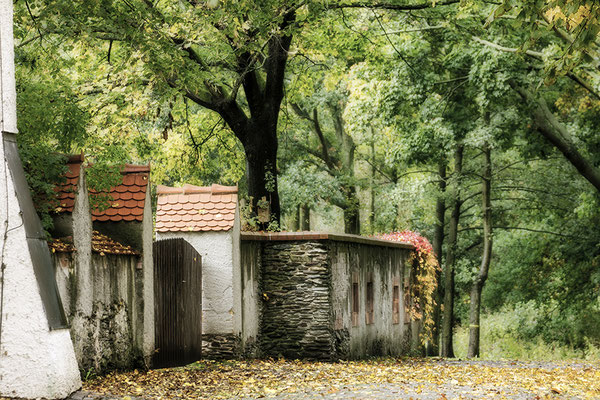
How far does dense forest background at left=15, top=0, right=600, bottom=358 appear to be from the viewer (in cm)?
1310

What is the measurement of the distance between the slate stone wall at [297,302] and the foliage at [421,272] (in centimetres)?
788

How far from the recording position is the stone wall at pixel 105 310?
10.0 meters

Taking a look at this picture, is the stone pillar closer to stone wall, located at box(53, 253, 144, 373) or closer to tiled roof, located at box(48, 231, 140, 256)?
tiled roof, located at box(48, 231, 140, 256)

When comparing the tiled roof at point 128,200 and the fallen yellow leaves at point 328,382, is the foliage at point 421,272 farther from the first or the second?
the tiled roof at point 128,200

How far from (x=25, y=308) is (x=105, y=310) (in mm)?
2952

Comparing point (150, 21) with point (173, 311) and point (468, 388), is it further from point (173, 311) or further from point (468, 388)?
point (468, 388)

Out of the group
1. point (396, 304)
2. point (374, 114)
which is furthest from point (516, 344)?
point (374, 114)

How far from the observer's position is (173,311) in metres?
13.3

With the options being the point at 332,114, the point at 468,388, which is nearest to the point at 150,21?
the point at 468,388

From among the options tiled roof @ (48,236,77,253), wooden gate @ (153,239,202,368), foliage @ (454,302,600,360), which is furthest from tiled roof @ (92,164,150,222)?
foliage @ (454,302,600,360)

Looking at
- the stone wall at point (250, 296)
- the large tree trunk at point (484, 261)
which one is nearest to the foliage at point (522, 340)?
the large tree trunk at point (484, 261)

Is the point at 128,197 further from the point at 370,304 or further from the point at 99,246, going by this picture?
the point at 370,304

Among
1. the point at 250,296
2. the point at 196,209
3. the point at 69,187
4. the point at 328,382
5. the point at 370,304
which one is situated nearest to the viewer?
the point at 69,187

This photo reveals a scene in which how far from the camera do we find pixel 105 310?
36.4 feet
